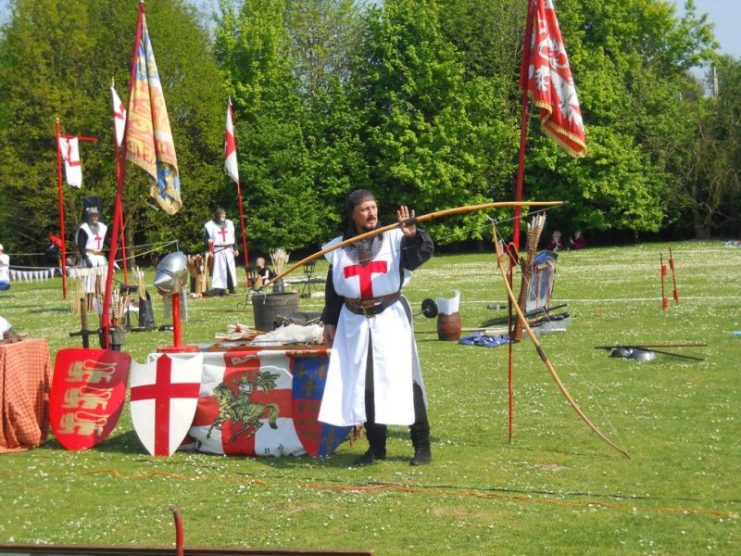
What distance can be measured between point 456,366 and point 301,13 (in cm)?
4355

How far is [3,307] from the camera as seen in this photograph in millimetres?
23609

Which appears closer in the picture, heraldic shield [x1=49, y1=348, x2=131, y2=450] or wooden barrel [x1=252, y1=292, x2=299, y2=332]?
heraldic shield [x1=49, y1=348, x2=131, y2=450]

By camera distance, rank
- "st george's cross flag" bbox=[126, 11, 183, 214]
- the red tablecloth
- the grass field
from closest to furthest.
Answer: the grass field, the red tablecloth, "st george's cross flag" bbox=[126, 11, 183, 214]

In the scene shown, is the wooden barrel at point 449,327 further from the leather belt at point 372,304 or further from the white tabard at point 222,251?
the white tabard at point 222,251

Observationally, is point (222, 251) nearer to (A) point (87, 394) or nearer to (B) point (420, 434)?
(A) point (87, 394)

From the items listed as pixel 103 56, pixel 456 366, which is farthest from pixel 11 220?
pixel 456 366

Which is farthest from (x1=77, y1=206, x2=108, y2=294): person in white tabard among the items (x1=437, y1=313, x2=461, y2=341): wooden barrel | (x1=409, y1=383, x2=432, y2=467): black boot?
(x1=409, y1=383, x2=432, y2=467): black boot

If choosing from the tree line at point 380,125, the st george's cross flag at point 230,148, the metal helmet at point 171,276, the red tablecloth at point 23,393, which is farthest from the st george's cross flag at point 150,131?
the tree line at point 380,125

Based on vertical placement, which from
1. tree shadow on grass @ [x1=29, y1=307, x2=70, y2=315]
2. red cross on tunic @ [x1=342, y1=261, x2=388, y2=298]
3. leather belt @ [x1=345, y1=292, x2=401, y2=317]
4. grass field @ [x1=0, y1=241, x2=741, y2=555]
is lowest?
grass field @ [x1=0, y1=241, x2=741, y2=555]

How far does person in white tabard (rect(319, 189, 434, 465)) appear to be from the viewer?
Answer: 7176 millimetres

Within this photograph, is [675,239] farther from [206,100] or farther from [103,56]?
[103,56]

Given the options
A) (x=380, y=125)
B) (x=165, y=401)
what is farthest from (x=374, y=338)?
(x=380, y=125)

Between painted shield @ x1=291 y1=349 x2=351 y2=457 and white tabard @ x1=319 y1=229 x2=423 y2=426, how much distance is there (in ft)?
1.74

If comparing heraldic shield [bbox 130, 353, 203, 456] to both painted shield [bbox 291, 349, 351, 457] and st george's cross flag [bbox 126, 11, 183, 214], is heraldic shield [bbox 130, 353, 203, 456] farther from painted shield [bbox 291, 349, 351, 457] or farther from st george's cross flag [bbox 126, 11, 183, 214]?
st george's cross flag [bbox 126, 11, 183, 214]
